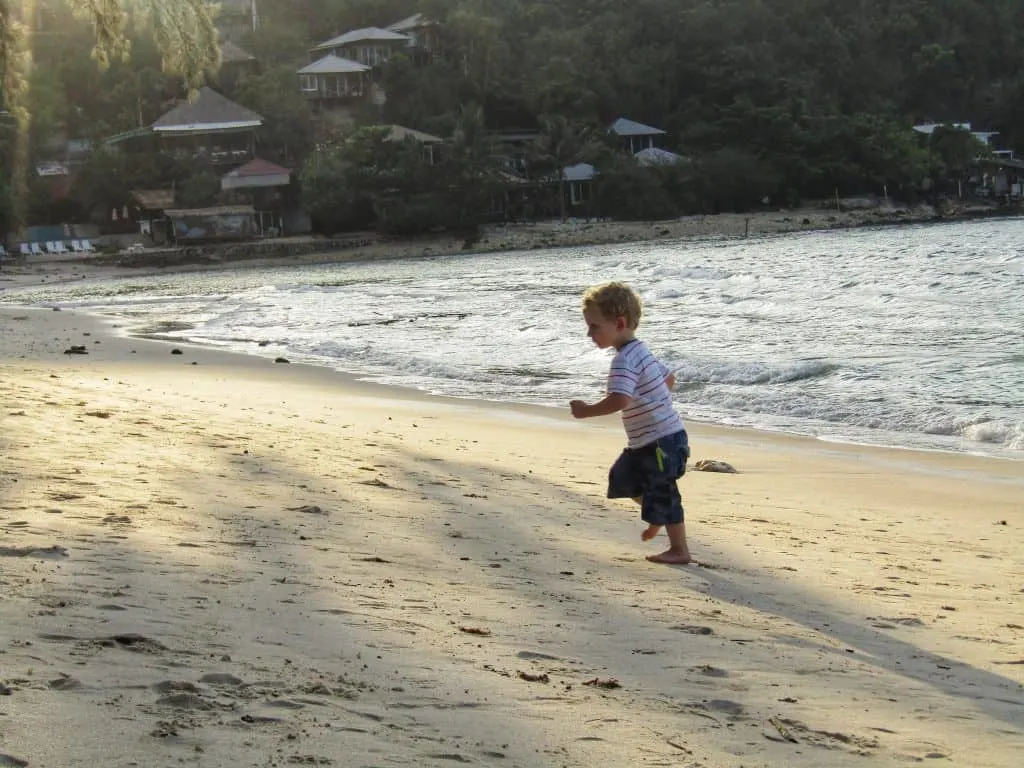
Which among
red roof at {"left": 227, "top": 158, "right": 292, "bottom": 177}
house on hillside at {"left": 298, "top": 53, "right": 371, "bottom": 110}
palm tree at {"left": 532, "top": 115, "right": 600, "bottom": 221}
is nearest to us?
red roof at {"left": 227, "top": 158, "right": 292, "bottom": 177}

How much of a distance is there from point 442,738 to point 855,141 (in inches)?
2996

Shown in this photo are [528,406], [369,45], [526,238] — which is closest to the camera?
Answer: [528,406]

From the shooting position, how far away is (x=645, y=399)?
5219 millimetres

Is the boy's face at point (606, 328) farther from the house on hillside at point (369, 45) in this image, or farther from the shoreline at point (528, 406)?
the house on hillside at point (369, 45)

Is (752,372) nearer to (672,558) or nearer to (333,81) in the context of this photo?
(672,558)

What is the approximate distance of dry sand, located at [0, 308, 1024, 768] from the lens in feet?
9.66

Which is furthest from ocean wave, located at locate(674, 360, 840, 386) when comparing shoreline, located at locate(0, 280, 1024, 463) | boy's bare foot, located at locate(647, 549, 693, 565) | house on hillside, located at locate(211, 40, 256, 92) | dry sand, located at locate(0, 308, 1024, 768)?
house on hillside, located at locate(211, 40, 256, 92)

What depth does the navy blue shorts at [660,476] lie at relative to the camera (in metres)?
5.20

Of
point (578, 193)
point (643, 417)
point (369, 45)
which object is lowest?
point (643, 417)

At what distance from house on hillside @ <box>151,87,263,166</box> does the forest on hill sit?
80.7 inches

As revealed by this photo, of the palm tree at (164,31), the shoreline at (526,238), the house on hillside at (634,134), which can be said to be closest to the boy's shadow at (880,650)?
the palm tree at (164,31)

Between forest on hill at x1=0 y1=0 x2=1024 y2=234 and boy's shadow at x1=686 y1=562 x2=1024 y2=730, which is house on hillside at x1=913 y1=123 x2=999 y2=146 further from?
boy's shadow at x1=686 y1=562 x2=1024 y2=730

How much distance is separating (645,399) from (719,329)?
46.8 ft

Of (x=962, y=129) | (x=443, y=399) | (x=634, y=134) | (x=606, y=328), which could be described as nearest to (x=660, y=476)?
(x=606, y=328)
